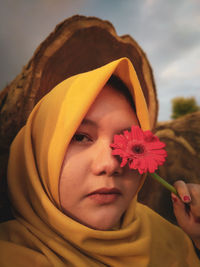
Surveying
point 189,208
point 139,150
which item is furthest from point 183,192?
point 139,150

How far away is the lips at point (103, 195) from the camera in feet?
2.27

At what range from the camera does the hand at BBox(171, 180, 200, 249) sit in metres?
0.85

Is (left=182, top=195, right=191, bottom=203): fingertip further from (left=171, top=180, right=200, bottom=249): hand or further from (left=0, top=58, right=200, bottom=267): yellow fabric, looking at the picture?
(left=0, top=58, right=200, bottom=267): yellow fabric

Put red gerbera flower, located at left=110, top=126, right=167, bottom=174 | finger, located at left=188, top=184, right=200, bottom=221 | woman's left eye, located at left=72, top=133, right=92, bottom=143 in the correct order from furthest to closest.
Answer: finger, located at left=188, top=184, right=200, bottom=221, woman's left eye, located at left=72, top=133, right=92, bottom=143, red gerbera flower, located at left=110, top=126, right=167, bottom=174

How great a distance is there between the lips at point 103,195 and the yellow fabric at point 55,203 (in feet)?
0.31

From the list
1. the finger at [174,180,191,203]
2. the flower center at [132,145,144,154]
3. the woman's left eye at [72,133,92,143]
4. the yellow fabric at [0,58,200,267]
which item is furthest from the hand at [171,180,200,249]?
the woman's left eye at [72,133,92,143]

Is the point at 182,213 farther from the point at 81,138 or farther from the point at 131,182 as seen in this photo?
the point at 81,138

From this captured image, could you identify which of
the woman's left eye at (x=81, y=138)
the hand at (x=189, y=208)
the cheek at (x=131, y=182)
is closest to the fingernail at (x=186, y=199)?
the hand at (x=189, y=208)

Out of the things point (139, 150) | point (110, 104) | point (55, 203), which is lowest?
point (55, 203)

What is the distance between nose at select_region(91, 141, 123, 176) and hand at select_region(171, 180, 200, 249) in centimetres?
31

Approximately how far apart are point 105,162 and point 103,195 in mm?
113

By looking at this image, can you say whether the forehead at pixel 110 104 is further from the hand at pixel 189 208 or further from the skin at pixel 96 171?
the hand at pixel 189 208

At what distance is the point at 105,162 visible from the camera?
0.68 metres

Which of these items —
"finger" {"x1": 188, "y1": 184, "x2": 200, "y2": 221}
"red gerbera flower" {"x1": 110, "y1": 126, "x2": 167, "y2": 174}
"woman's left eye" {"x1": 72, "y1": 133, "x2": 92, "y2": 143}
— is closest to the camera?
"red gerbera flower" {"x1": 110, "y1": 126, "x2": 167, "y2": 174}
